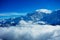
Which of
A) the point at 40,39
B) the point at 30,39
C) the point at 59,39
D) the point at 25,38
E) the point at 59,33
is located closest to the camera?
the point at 59,39

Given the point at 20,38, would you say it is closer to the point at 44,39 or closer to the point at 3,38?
the point at 3,38

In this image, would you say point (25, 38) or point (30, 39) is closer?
point (30, 39)

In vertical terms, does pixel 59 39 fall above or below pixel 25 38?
below

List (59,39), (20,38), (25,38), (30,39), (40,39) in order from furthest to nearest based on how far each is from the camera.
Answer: (20,38)
(25,38)
(30,39)
(40,39)
(59,39)

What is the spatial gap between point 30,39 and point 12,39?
3291mm

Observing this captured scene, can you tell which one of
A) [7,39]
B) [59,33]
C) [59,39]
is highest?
[7,39]

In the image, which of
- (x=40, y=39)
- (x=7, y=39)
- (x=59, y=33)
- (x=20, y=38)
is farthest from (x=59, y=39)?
(x=20, y=38)

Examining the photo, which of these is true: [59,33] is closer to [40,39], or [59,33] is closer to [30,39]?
[40,39]

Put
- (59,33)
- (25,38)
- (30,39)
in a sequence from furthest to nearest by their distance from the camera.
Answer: (25,38), (30,39), (59,33)

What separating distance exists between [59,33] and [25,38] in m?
10.4

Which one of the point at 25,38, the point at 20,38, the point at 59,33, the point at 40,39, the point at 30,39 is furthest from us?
the point at 20,38

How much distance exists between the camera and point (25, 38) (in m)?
26.6

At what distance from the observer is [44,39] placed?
22453mm

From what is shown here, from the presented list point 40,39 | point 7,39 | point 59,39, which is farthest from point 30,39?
point 59,39
